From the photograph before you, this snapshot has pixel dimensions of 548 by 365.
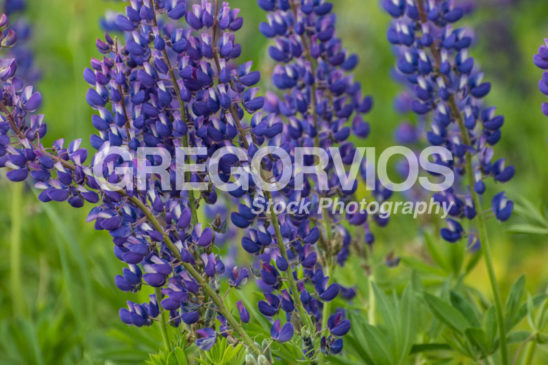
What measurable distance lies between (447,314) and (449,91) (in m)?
0.55

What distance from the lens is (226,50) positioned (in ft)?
4.95

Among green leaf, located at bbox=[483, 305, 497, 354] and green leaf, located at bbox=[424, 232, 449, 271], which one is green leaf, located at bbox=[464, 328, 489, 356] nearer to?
green leaf, located at bbox=[483, 305, 497, 354]

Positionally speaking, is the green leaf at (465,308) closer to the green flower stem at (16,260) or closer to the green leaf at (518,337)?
the green leaf at (518,337)

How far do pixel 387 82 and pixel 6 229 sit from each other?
2.76 metres

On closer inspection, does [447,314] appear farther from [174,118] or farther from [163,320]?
[174,118]

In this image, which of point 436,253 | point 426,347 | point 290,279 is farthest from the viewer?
point 436,253

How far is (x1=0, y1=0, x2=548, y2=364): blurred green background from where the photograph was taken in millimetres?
2293

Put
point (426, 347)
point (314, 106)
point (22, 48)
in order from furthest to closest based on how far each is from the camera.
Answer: point (22, 48) → point (314, 106) → point (426, 347)

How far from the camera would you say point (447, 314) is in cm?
179

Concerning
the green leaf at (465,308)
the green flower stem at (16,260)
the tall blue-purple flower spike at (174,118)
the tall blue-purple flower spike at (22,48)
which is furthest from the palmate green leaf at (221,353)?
the tall blue-purple flower spike at (22,48)

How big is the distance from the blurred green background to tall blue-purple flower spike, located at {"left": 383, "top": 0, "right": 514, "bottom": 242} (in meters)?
0.35

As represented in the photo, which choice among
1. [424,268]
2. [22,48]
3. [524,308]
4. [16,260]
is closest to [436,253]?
Answer: [424,268]

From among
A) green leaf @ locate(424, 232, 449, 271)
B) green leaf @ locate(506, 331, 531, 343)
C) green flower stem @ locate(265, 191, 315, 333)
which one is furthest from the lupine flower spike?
green flower stem @ locate(265, 191, 315, 333)

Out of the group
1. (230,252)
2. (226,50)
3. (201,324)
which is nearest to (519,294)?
(201,324)
